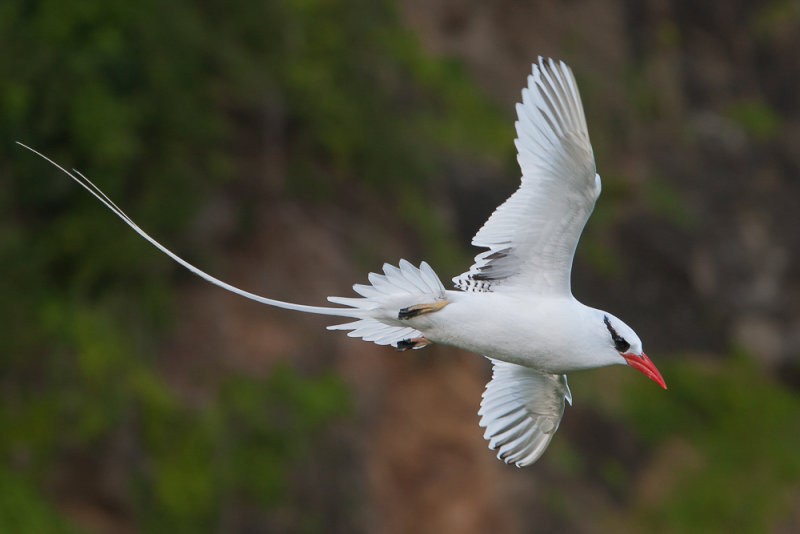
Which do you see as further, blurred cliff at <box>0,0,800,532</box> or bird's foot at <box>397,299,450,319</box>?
blurred cliff at <box>0,0,800,532</box>

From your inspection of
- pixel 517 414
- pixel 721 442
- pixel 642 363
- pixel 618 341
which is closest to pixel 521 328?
pixel 618 341

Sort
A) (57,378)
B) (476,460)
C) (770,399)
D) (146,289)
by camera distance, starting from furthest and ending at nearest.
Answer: (770,399) < (476,460) < (146,289) < (57,378)

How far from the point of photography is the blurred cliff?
13.5 m

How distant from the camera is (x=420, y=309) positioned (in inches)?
293

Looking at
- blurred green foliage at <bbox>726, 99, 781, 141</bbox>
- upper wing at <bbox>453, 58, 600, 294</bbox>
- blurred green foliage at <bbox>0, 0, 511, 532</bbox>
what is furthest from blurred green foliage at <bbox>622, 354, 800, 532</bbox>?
upper wing at <bbox>453, 58, 600, 294</bbox>

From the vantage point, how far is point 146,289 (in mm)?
14297

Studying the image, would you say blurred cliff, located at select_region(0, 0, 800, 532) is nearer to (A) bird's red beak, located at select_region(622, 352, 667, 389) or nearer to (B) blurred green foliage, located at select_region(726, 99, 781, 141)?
(B) blurred green foliage, located at select_region(726, 99, 781, 141)

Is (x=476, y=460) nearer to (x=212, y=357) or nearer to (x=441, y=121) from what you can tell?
(x=212, y=357)

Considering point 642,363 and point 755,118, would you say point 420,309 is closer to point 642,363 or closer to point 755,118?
point 642,363

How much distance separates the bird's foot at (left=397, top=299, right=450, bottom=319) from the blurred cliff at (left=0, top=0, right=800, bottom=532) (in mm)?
6337

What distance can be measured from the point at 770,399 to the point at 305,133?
27.1 ft

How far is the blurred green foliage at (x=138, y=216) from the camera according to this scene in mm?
13352

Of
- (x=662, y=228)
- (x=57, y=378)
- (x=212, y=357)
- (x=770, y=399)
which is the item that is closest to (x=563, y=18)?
(x=662, y=228)

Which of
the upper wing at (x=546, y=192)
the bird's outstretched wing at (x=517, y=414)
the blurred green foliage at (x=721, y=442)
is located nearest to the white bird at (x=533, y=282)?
the upper wing at (x=546, y=192)
